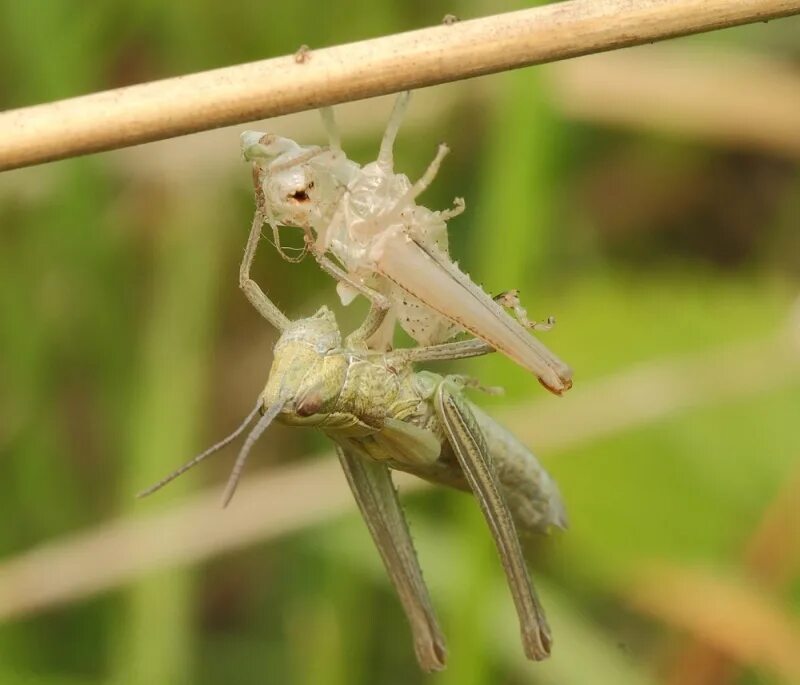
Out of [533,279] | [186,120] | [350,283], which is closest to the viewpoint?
[186,120]

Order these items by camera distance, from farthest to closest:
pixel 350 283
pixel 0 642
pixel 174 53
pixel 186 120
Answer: pixel 174 53, pixel 0 642, pixel 350 283, pixel 186 120

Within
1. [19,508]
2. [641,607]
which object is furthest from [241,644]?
[641,607]

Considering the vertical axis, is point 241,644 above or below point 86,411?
below

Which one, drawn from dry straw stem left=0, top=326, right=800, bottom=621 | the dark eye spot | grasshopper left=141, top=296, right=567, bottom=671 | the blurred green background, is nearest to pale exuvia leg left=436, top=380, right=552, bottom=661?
grasshopper left=141, top=296, right=567, bottom=671

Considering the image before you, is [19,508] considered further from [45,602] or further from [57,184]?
[57,184]

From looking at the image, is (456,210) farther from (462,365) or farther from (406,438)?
(462,365)

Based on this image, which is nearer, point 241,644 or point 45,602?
point 45,602

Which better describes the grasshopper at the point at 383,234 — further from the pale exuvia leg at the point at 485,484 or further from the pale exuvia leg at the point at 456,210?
the pale exuvia leg at the point at 485,484
